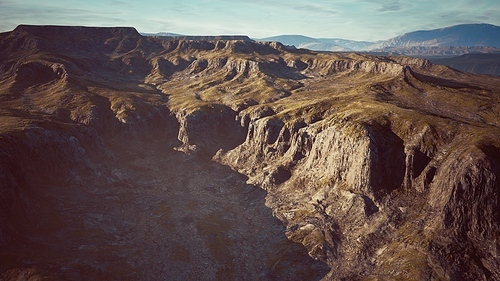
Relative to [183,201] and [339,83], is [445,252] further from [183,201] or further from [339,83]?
[339,83]

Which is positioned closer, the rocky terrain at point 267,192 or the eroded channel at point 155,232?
the rocky terrain at point 267,192

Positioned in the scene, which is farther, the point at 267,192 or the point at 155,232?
the point at 267,192

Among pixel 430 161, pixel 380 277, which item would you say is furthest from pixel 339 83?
pixel 380 277

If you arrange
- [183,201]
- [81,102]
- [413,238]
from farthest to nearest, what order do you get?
1. [81,102]
2. [183,201]
3. [413,238]

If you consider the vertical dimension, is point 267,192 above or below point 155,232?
above

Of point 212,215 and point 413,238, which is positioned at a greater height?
point 413,238

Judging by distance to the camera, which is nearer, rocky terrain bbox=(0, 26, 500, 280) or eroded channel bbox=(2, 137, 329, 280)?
rocky terrain bbox=(0, 26, 500, 280)

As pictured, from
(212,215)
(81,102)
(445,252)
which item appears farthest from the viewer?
(81,102)

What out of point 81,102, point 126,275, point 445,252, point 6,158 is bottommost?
point 126,275
